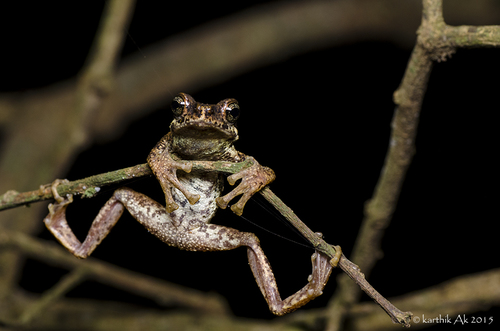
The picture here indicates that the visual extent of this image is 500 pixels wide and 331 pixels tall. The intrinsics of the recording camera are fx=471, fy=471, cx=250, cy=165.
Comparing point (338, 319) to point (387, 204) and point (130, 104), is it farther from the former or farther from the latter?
point (130, 104)

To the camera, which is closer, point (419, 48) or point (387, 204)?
point (419, 48)

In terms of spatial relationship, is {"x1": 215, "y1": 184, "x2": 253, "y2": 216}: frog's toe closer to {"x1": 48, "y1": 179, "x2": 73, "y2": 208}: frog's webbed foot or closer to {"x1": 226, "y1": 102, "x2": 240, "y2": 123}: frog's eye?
{"x1": 226, "y1": 102, "x2": 240, "y2": 123}: frog's eye

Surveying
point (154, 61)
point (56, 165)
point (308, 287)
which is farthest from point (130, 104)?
point (308, 287)

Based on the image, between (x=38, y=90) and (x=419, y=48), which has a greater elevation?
(x=38, y=90)

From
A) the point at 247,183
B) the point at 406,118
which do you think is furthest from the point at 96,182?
the point at 406,118

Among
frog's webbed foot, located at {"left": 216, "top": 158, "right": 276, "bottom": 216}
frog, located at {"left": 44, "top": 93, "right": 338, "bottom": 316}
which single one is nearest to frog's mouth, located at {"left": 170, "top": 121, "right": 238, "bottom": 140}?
frog, located at {"left": 44, "top": 93, "right": 338, "bottom": 316}

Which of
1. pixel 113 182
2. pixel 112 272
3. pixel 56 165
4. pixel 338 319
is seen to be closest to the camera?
pixel 113 182

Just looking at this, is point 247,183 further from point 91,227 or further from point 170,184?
point 91,227
